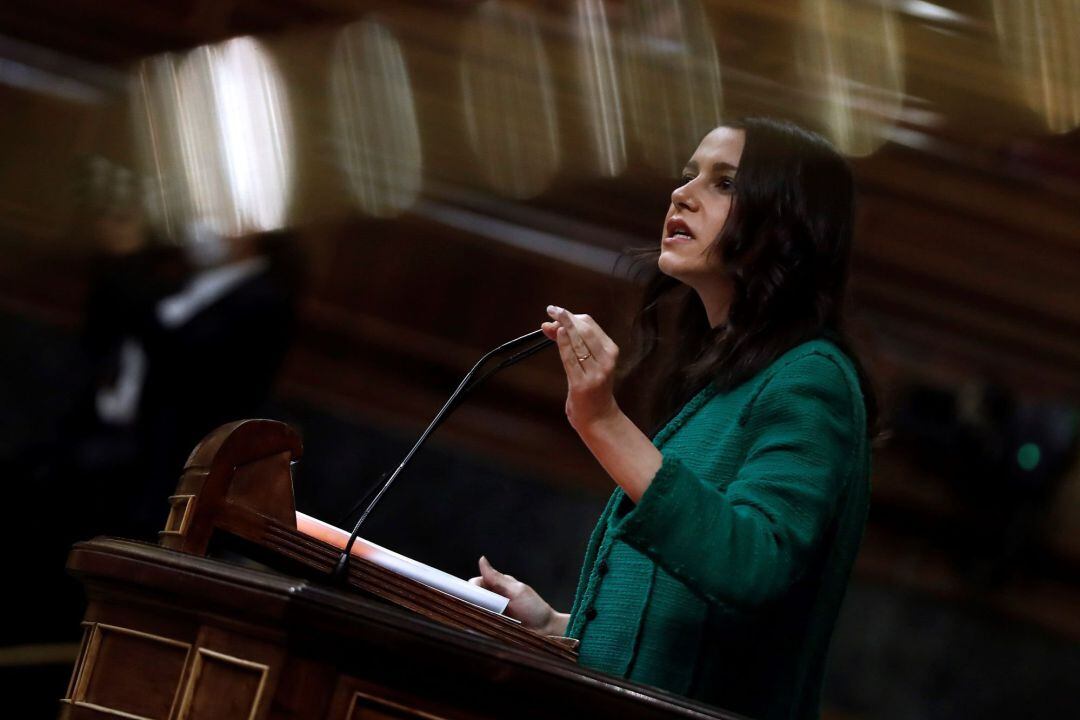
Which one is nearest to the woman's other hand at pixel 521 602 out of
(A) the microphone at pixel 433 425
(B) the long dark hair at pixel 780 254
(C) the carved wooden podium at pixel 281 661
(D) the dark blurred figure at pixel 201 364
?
(A) the microphone at pixel 433 425

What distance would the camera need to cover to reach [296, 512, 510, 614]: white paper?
3.59 ft

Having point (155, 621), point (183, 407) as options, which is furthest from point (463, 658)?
point (183, 407)

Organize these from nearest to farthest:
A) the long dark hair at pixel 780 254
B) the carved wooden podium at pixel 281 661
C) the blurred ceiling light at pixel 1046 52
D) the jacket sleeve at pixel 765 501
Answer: the carved wooden podium at pixel 281 661 → the jacket sleeve at pixel 765 501 → the long dark hair at pixel 780 254 → the blurred ceiling light at pixel 1046 52

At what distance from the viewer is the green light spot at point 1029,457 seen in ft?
12.1

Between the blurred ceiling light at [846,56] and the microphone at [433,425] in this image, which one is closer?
the microphone at [433,425]

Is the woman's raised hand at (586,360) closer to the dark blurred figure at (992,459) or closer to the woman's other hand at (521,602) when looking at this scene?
the woman's other hand at (521,602)

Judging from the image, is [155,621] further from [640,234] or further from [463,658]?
[640,234]

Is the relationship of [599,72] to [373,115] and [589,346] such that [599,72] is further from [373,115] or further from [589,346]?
[589,346]

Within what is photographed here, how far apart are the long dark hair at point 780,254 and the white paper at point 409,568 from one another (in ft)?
0.96

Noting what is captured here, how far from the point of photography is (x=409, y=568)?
111 cm

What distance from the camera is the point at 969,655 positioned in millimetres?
3664

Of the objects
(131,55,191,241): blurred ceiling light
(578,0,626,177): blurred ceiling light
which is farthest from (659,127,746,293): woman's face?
(131,55,191,241): blurred ceiling light

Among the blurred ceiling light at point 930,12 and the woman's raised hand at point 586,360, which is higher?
the blurred ceiling light at point 930,12

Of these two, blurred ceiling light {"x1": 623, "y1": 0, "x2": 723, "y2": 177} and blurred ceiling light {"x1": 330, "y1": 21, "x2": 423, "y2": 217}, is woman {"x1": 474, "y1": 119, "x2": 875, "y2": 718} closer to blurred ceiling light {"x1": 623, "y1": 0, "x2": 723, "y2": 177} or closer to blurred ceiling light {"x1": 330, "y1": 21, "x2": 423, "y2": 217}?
Answer: blurred ceiling light {"x1": 623, "y1": 0, "x2": 723, "y2": 177}
